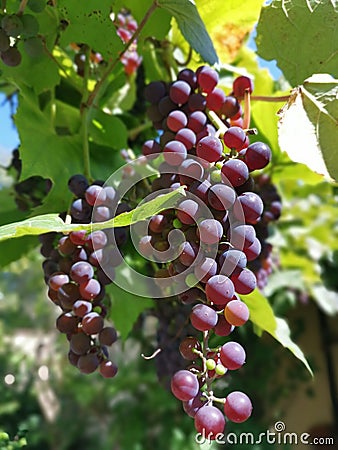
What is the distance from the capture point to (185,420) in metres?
1.79

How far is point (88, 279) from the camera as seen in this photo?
0.44 metres

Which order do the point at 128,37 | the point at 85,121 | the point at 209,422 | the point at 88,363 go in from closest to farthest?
the point at 209,422 < the point at 88,363 < the point at 85,121 < the point at 128,37

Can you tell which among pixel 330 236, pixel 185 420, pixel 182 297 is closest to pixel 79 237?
pixel 182 297

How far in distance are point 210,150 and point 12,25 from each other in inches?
7.4

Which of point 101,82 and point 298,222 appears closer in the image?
point 101,82

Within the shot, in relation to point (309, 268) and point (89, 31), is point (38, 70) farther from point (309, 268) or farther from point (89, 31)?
point (309, 268)

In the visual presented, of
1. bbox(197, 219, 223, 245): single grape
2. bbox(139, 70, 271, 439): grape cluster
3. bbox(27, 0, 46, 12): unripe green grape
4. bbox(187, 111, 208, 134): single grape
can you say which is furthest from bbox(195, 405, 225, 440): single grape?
bbox(27, 0, 46, 12): unripe green grape

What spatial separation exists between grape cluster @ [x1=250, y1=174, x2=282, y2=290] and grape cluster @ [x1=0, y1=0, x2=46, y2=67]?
0.89ft

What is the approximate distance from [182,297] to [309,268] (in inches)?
40.5

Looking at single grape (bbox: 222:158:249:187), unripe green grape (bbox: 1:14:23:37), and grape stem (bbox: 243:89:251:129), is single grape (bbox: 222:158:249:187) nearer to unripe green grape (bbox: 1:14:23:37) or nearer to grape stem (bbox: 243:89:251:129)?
grape stem (bbox: 243:89:251:129)

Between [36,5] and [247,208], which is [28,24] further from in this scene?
[247,208]

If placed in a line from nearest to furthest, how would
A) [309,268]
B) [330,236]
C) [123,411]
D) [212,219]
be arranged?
[212,219] < [309,268] < [330,236] < [123,411]

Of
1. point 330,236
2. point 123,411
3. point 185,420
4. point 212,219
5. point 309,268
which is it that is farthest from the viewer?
point 123,411

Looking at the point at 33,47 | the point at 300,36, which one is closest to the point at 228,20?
the point at 300,36
